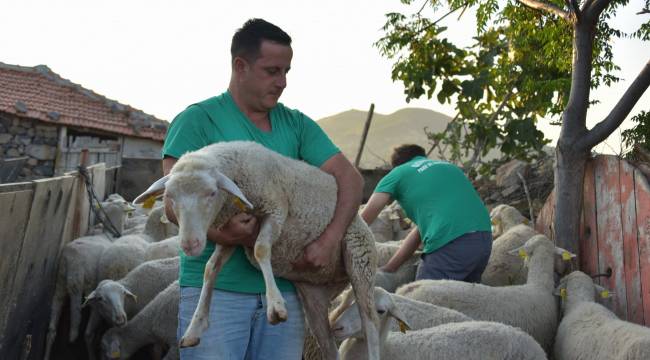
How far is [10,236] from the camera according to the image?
398 cm

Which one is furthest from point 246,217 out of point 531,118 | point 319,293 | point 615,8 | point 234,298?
point 531,118

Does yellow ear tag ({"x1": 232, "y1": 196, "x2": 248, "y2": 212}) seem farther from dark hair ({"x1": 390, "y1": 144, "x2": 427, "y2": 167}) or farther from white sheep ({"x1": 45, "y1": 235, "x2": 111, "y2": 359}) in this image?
white sheep ({"x1": 45, "y1": 235, "x2": 111, "y2": 359})

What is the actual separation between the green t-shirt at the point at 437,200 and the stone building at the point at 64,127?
7650 millimetres

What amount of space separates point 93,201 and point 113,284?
3.07 m

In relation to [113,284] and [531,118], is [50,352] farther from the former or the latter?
[531,118]

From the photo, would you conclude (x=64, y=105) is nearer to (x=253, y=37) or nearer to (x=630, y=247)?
(x=630, y=247)

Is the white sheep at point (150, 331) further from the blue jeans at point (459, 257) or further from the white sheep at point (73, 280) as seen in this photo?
the blue jeans at point (459, 257)

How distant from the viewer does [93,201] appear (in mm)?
8516

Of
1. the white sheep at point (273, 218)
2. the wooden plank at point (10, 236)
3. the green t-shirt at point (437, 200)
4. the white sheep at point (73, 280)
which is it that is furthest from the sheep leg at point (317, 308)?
the white sheep at point (73, 280)

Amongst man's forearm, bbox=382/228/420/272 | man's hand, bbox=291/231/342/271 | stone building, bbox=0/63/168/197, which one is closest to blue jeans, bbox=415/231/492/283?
man's forearm, bbox=382/228/420/272

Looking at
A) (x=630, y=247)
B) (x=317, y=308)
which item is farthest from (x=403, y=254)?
(x=317, y=308)

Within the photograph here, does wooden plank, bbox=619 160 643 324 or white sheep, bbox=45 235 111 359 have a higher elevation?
wooden plank, bbox=619 160 643 324

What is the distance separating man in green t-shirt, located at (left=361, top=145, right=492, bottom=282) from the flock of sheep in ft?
0.99

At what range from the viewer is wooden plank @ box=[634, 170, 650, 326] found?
500 cm
